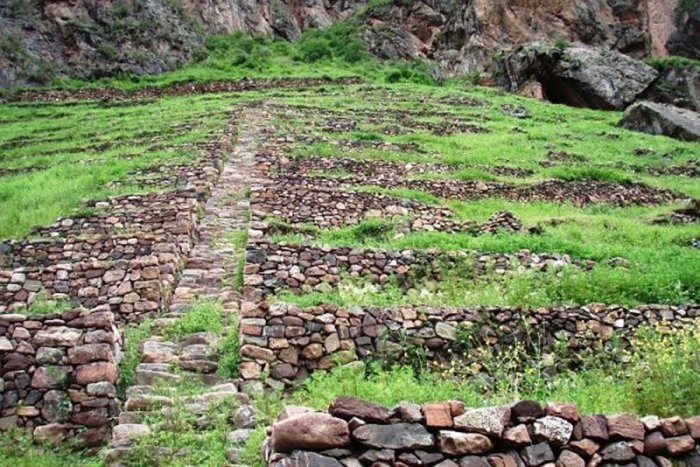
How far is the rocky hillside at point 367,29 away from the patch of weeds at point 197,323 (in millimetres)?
37685

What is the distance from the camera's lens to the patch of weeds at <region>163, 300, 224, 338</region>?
999 centimetres

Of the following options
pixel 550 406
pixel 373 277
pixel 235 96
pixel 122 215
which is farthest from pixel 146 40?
pixel 550 406

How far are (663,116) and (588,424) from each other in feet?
100

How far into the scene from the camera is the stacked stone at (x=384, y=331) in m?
8.98

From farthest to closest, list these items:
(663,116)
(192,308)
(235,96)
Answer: (235,96) → (663,116) → (192,308)

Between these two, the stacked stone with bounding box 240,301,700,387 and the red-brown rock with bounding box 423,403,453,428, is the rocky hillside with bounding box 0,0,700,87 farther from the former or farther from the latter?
the red-brown rock with bounding box 423,403,453,428

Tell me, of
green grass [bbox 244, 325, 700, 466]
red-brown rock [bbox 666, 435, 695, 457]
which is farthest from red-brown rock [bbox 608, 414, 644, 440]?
green grass [bbox 244, 325, 700, 466]

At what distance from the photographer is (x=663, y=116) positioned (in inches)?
1283

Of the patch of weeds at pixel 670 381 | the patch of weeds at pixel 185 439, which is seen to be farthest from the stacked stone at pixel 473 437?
the patch of weeds at pixel 185 439

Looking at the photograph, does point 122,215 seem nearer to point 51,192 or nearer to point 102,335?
point 51,192

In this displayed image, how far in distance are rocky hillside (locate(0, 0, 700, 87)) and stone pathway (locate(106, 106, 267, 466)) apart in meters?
31.7

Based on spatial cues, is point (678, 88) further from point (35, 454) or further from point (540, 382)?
point (35, 454)

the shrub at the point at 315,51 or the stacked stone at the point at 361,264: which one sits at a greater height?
the shrub at the point at 315,51

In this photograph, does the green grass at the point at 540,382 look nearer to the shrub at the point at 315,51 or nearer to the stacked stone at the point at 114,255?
the stacked stone at the point at 114,255
